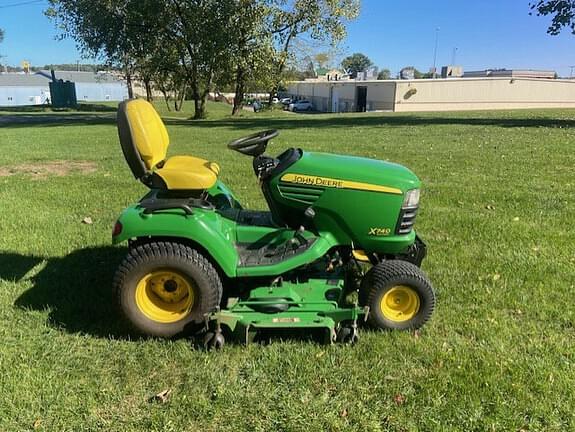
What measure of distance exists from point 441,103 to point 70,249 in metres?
48.4

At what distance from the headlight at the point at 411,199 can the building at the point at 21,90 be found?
71856mm

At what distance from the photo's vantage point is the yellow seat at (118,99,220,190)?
331 centimetres

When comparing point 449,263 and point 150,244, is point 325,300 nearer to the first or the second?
point 150,244

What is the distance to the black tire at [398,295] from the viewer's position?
3.20 meters

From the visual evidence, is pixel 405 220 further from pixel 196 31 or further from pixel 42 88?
pixel 42 88

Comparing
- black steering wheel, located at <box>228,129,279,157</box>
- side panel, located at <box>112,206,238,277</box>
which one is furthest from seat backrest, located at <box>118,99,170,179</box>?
black steering wheel, located at <box>228,129,279,157</box>

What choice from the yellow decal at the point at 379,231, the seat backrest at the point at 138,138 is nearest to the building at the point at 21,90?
the seat backrest at the point at 138,138

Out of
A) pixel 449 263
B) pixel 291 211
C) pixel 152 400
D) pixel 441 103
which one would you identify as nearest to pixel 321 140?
pixel 449 263

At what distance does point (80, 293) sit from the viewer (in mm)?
3854

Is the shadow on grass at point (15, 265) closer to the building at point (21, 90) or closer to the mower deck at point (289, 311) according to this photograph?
the mower deck at point (289, 311)

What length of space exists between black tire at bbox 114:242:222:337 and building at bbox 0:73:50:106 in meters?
71.3

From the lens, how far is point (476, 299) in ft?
12.4

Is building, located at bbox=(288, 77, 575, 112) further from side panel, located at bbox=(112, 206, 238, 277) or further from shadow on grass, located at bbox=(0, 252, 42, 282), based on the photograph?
side panel, located at bbox=(112, 206, 238, 277)

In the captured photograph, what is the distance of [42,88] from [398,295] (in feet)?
258
